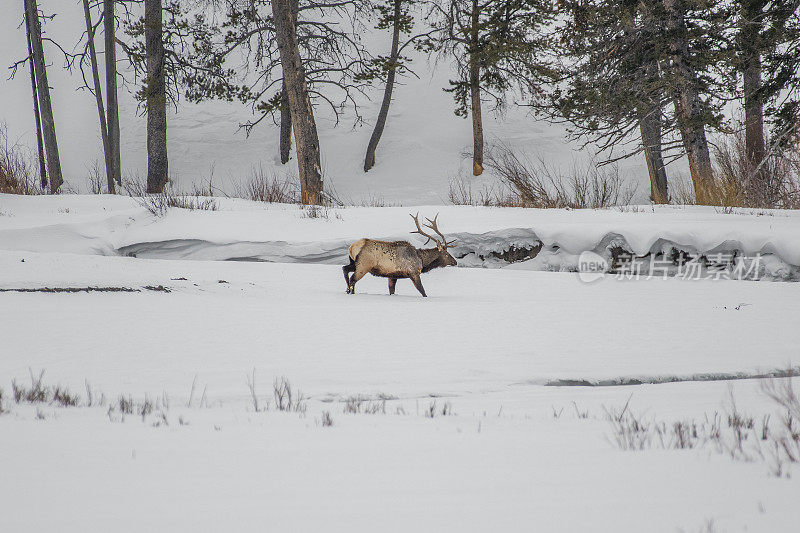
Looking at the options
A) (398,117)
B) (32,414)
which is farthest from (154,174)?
(32,414)

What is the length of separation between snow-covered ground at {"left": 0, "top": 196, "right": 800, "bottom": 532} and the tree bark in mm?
3046

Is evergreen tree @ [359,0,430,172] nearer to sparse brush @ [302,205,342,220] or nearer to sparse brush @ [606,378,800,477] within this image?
sparse brush @ [302,205,342,220]

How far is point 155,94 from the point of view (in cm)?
1588

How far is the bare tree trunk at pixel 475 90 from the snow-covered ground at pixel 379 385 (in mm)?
10194

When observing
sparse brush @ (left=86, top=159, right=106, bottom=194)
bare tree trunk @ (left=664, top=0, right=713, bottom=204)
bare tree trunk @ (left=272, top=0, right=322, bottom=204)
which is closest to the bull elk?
bare tree trunk @ (left=272, top=0, right=322, bottom=204)

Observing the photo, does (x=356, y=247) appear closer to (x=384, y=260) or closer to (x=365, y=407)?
(x=384, y=260)

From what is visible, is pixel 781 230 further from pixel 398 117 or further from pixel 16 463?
pixel 398 117

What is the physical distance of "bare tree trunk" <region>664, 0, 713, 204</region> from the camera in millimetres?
11516

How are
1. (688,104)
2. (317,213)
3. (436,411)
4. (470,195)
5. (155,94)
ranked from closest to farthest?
(436,411) < (317,213) < (470,195) < (688,104) < (155,94)

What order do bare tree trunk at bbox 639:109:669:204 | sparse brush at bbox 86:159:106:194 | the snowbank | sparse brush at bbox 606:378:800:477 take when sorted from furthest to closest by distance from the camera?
sparse brush at bbox 86:159:106:194 → bare tree trunk at bbox 639:109:669:204 → the snowbank → sparse brush at bbox 606:378:800:477

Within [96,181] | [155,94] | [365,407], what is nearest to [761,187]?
[365,407]

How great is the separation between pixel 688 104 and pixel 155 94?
41.1 feet

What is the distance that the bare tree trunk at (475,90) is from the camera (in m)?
17.4

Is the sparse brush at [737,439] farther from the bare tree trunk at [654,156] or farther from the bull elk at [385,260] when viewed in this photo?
the bare tree trunk at [654,156]
